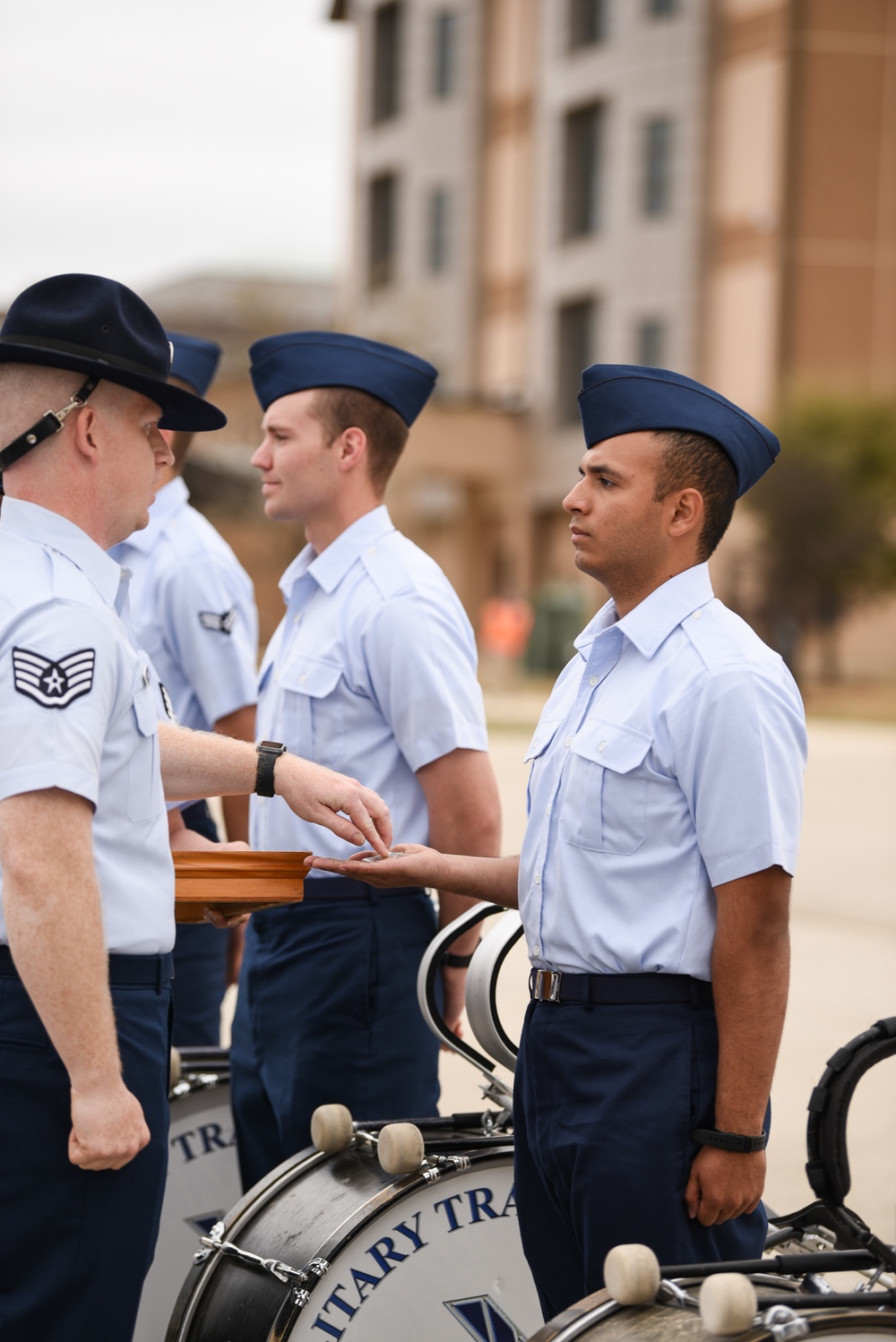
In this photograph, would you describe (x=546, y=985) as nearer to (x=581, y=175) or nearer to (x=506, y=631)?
(x=506, y=631)

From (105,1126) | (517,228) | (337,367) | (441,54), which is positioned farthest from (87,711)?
(441,54)

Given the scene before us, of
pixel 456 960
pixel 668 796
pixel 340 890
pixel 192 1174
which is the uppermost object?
pixel 668 796

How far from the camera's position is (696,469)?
2.55 metres

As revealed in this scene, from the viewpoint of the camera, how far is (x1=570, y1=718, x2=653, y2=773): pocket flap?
96.2 inches

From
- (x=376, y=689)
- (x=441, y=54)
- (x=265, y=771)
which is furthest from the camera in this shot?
(x=441, y=54)

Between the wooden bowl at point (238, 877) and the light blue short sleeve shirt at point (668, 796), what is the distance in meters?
0.39

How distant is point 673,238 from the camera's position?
3400 cm

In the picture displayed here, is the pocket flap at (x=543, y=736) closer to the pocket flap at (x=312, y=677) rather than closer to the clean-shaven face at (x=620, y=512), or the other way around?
the clean-shaven face at (x=620, y=512)

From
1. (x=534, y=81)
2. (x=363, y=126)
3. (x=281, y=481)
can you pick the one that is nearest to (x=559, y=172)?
(x=534, y=81)

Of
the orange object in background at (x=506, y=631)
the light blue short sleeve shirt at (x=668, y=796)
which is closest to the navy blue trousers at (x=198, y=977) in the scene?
the light blue short sleeve shirt at (x=668, y=796)

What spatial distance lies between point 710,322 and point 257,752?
32443mm

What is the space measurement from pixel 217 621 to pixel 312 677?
730 mm

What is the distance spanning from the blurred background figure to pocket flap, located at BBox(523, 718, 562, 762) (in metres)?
1.51

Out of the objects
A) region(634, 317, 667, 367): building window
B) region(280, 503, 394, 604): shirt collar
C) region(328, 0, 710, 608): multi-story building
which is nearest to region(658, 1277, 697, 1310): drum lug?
region(280, 503, 394, 604): shirt collar
